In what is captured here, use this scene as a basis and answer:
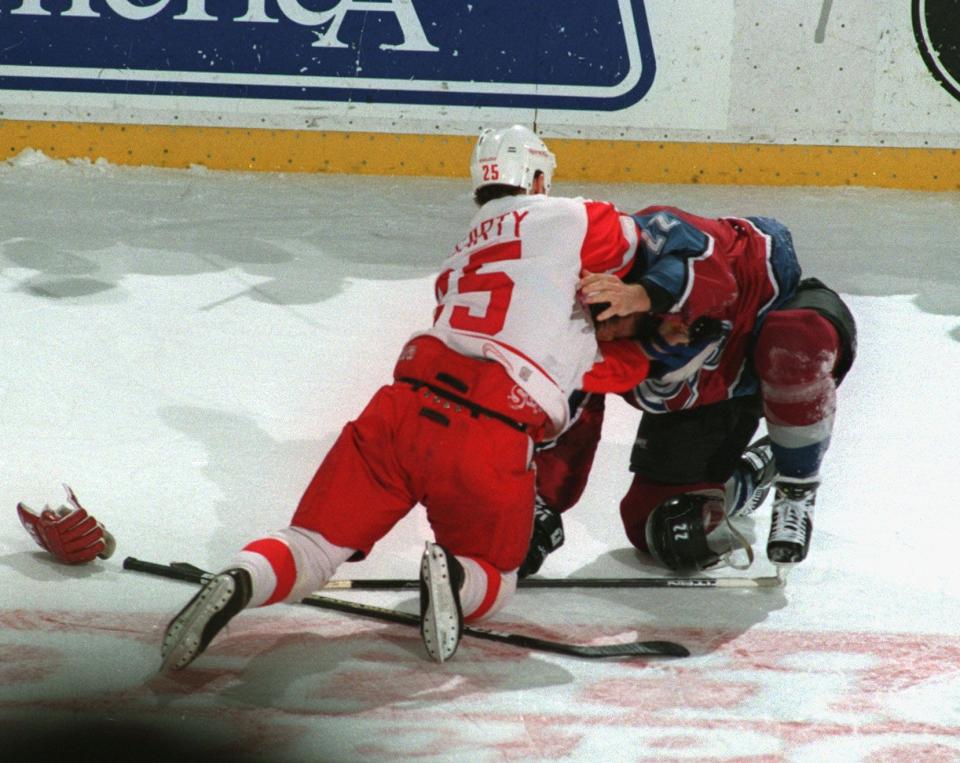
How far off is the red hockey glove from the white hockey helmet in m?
0.92

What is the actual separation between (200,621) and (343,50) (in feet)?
12.1

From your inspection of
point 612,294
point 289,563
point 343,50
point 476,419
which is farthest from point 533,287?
point 343,50

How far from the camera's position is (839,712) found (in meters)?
2.10

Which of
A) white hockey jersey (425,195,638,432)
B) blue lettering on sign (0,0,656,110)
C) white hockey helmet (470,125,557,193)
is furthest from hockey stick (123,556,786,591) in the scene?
blue lettering on sign (0,0,656,110)

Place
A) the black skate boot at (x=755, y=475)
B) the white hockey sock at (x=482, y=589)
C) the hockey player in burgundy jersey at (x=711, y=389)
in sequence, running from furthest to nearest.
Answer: the black skate boot at (x=755, y=475) → the hockey player in burgundy jersey at (x=711, y=389) → the white hockey sock at (x=482, y=589)

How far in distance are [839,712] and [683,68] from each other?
12.0 ft

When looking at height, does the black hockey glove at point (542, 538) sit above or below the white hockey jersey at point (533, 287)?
below

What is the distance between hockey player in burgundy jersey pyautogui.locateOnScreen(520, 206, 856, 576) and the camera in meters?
2.45

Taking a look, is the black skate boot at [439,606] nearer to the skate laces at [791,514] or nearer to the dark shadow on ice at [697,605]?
the dark shadow on ice at [697,605]

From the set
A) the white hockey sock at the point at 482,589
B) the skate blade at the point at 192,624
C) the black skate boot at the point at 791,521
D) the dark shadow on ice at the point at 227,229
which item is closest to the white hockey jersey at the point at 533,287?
the white hockey sock at the point at 482,589

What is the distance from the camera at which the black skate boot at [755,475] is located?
286 centimetres

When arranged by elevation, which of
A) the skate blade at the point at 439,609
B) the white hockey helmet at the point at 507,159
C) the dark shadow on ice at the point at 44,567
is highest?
the white hockey helmet at the point at 507,159

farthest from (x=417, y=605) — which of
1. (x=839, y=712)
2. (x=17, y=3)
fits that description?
(x=17, y=3)

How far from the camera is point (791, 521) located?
2.58 metres
